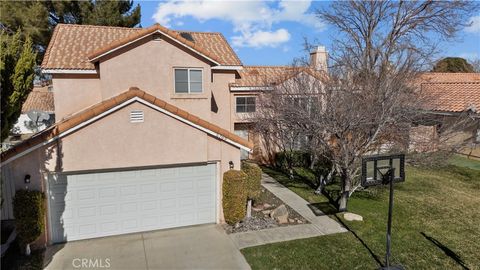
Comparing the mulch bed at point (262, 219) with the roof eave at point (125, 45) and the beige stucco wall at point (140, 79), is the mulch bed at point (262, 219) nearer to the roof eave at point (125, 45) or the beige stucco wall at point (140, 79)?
the beige stucco wall at point (140, 79)

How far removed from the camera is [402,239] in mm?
10922

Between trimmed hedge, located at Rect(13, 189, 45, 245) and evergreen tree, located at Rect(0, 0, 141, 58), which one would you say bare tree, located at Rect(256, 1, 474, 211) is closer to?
trimmed hedge, located at Rect(13, 189, 45, 245)

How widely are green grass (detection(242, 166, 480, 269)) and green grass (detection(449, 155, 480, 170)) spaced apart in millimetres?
6106

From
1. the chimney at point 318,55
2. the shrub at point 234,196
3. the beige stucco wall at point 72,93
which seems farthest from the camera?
the chimney at point 318,55

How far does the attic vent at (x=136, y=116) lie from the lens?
34.8 ft

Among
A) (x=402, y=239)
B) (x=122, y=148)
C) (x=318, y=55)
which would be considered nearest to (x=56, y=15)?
(x=318, y=55)

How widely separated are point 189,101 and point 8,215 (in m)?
7.74

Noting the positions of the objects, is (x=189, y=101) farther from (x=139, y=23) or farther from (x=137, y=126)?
(x=139, y=23)

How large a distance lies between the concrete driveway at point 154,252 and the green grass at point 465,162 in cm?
1804

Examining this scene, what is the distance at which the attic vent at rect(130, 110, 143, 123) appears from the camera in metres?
10.6

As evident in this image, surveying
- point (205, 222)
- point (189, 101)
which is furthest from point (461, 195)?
point (189, 101)

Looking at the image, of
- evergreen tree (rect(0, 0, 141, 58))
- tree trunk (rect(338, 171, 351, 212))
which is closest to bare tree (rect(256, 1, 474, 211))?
tree trunk (rect(338, 171, 351, 212))

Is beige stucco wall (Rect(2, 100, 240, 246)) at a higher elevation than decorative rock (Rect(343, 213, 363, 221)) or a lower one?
higher

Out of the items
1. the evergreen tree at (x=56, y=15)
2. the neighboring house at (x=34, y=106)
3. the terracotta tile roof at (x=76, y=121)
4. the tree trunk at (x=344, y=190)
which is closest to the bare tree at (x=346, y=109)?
the tree trunk at (x=344, y=190)
